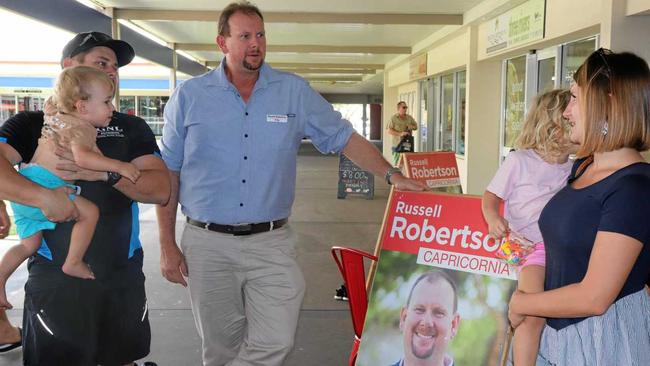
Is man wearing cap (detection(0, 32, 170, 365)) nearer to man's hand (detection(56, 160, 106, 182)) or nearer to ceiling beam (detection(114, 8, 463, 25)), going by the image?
man's hand (detection(56, 160, 106, 182))

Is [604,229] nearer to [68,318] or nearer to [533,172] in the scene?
[533,172]

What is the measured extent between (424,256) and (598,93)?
4.51 feet

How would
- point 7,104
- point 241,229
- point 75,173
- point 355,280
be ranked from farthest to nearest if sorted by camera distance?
point 7,104 < point 241,229 < point 355,280 < point 75,173

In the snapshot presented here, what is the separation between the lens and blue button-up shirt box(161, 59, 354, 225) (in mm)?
3000

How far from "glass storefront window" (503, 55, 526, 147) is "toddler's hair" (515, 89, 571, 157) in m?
7.17

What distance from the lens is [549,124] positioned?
263 cm

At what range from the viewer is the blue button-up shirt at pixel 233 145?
3000 mm

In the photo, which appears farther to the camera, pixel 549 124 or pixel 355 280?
pixel 355 280

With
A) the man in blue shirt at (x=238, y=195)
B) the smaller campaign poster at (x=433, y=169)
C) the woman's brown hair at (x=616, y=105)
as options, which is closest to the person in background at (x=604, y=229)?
the woman's brown hair at (x=616, y=105)

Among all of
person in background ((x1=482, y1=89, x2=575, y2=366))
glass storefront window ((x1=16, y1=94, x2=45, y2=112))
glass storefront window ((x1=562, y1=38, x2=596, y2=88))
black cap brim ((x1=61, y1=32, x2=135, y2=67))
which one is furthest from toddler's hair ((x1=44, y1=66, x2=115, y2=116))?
glass storefront window ((x1=16, y1=94, x2=45, y2=112))

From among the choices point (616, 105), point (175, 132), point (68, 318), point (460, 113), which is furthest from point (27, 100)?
point (616, 105)

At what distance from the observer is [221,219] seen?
2990mm

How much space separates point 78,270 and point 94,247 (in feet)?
0.56

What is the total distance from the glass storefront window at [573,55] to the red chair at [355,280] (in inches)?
218
